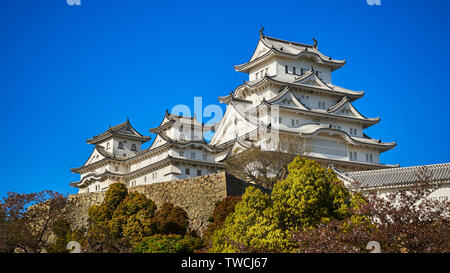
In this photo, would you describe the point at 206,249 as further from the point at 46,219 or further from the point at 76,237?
the point at 46,219

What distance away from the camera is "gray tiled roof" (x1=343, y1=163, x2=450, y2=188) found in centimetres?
2625

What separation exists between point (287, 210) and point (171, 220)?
8972 millimetres

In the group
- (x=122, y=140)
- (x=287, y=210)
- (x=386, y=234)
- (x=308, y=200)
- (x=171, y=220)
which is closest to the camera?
(x=386, y=234)

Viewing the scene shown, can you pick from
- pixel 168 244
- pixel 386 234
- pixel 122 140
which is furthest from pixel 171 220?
pixel 122 140

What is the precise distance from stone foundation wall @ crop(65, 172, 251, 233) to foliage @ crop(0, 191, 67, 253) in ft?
3.52

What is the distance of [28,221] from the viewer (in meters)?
28.6

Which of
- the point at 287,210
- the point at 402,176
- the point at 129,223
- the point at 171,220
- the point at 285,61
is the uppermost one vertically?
the point at 285,61

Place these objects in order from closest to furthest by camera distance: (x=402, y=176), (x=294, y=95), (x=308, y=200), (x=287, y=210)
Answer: (x=308, y=200)
(x=287, y=210)
(x=402, y=176)
(x=294, y=95)

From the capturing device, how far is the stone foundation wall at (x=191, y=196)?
93.9 ft

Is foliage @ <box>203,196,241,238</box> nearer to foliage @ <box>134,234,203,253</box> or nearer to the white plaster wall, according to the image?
foliage @ <box>134,234,203,253</box>

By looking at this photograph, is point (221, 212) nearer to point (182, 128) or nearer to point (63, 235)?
point (63, 235)

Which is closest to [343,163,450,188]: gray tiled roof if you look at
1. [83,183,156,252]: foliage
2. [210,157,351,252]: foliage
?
[210,157,351,252]: foliage
